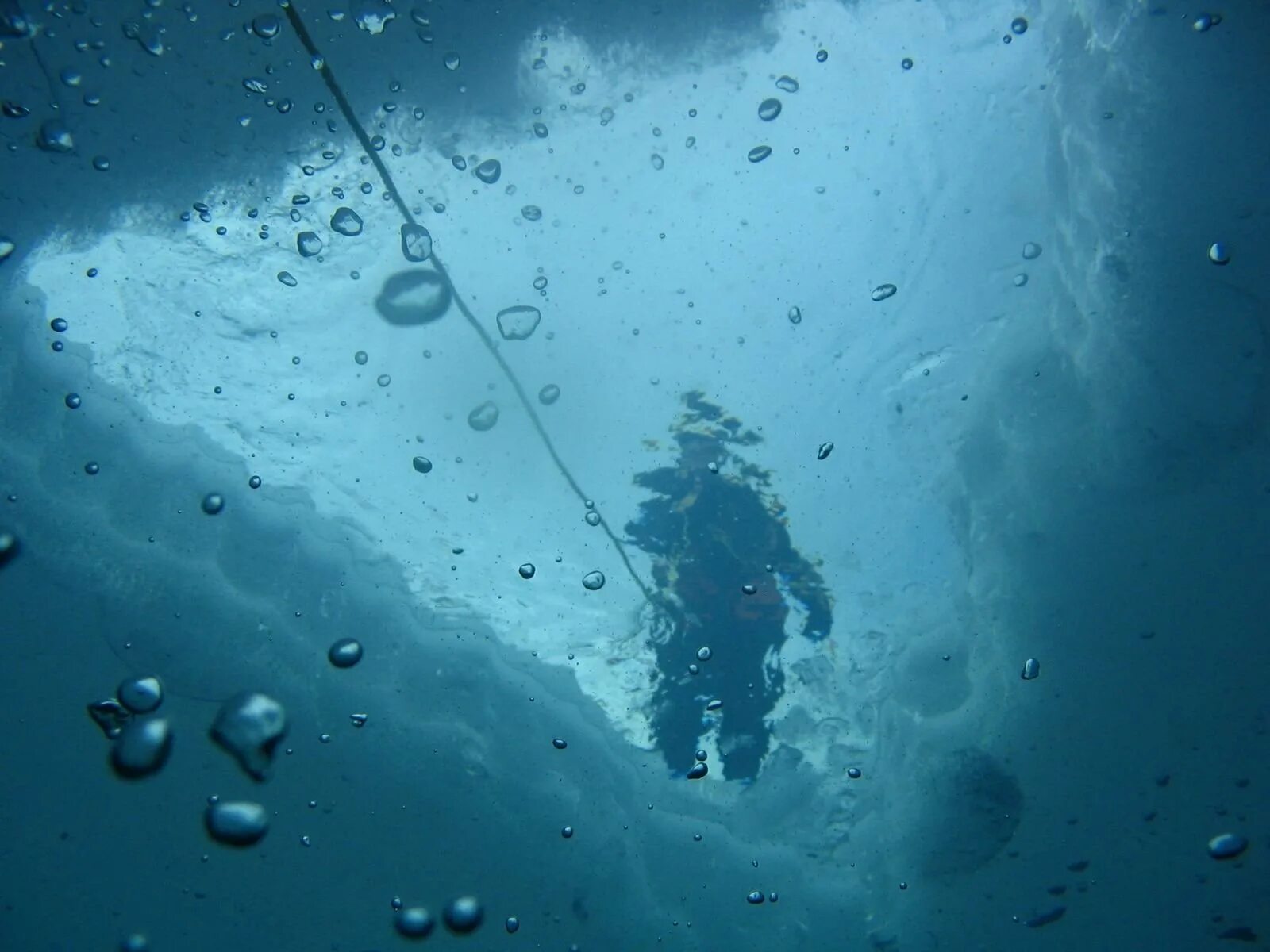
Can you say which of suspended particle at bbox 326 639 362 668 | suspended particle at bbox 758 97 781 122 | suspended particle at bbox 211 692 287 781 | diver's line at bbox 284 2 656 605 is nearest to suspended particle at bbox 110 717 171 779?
suspended particle at bbox 211 692 287 781

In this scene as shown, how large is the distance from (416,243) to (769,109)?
3.88m

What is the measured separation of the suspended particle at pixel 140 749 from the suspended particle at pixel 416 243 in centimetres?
488

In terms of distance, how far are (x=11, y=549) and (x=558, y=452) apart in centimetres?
703

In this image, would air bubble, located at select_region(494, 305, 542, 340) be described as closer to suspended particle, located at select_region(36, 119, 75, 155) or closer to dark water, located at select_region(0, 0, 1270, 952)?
dark water, located at select_region(0, 0, 1270, 952)

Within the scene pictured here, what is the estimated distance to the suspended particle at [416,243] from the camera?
21.4 feet

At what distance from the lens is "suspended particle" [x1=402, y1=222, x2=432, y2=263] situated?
6523 millimetres

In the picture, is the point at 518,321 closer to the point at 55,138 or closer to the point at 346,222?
the point at 346,222

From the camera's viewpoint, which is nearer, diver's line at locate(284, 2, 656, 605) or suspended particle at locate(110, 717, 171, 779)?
suspended particle at locate(110, 717, 171, 779)

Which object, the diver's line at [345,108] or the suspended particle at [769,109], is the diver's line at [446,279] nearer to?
the diver's line at [345,108]

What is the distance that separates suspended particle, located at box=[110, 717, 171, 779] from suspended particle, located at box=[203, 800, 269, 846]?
749mm

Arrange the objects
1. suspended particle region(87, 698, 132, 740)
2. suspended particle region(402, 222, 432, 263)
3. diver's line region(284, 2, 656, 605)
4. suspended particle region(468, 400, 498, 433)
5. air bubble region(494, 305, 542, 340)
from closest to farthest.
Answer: diver's line region(284, 2, 656, 605) → suspended particle region(87, 698, 132, 740) → suspended particle region(402, 222, 432, 263) → air bubble region(494, 305, 542, 340) → suspended particle region(468, 400, 498, 433)

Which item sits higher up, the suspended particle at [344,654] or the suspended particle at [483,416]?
the suspended particle at [483,416]

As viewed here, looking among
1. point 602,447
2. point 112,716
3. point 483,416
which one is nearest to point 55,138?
point 483,416

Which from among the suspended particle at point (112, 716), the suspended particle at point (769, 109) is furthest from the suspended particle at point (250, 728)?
the suspended particle at point (769, 109)
